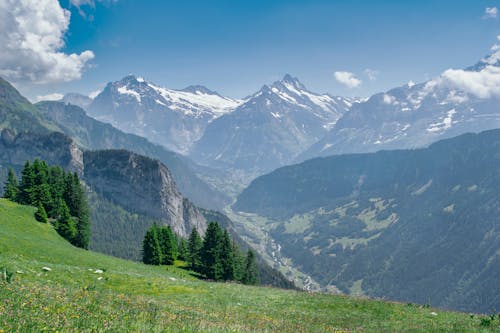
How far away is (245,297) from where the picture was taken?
112 feet

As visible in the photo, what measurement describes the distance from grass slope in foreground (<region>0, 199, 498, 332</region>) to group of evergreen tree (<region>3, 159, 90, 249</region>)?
25279 mm

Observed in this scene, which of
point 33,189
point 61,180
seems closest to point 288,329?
point 33,189

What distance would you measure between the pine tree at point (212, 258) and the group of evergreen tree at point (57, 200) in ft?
85.0

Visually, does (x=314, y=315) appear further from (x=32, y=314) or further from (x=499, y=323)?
(x=32, y=314)

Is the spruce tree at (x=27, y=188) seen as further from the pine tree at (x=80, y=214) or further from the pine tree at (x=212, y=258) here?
the pine tree at (x=212, y=258)

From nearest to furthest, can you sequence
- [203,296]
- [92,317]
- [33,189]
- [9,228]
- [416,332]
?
1. [92,317]
2. [416,332]
3. [203,296]
4. [9,228]
5. [33,189]

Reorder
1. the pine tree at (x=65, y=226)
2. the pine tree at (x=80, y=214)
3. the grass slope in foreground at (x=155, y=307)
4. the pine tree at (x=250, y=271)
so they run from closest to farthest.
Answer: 1. the grass slope in foreground at (x=155, y=307)
2. the pine tree at (x=65, y=226)
3. the pine tree at (x=80, y=214)
4. the pine tree at (x=250, y=271)

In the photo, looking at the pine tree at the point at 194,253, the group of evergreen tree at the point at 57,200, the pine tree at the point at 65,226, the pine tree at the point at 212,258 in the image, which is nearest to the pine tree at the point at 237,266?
the pine tree at the point at 212,258

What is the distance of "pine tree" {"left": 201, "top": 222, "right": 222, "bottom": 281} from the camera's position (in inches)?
2950

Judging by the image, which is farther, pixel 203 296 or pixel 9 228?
pixel 9 228

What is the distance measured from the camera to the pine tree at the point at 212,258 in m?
74.9

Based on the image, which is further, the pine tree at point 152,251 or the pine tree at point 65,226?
the pine tree at point 152,251

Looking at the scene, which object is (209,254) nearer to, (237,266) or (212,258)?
(212,258)

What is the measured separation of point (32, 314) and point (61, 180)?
9450 centimetres
